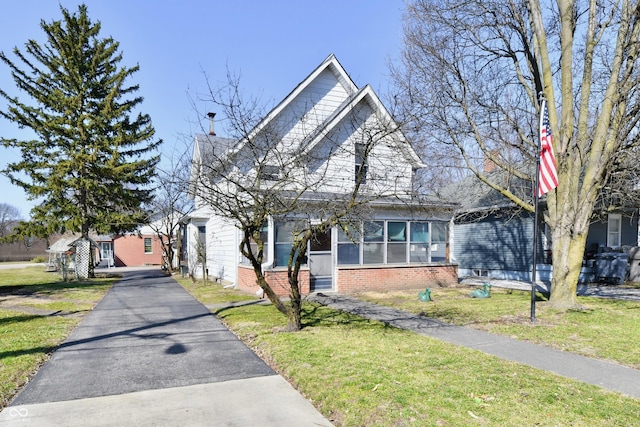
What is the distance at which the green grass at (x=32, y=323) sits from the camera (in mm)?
5645

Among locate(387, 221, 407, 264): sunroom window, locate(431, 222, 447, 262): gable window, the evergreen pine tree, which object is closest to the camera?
locate(387, 221, 407, 264): sunroom window

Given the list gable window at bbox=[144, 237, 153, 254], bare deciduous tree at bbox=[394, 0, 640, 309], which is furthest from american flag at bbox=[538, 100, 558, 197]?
gable window at bbox=[144, 237, 153, 254]

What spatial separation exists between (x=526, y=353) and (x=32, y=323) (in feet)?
32.5

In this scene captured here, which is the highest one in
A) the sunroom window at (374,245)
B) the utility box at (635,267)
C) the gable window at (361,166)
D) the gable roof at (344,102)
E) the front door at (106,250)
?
the gable roof at (344,102)

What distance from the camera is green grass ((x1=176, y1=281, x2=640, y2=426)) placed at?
4.11 metres

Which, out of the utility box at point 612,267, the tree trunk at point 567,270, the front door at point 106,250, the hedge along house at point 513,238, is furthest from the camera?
the front door at point 106,250

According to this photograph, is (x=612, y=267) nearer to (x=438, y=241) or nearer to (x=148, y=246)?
(x=438, y=241)

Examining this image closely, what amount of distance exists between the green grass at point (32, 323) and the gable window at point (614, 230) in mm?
20715

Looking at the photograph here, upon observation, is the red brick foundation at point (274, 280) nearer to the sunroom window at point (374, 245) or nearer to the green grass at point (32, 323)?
the sunroom window at point (374, 245)

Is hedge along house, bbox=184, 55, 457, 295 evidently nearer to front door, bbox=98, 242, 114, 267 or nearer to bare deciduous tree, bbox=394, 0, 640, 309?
bare deciduous tree, bbox=394, 0, 640, 309

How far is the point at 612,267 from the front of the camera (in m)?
16.4

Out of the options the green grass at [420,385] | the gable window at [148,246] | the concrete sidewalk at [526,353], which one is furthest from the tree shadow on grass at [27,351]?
the gable window at [148,246]

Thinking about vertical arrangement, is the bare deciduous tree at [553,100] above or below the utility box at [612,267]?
above

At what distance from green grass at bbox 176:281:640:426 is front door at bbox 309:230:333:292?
6.45m
